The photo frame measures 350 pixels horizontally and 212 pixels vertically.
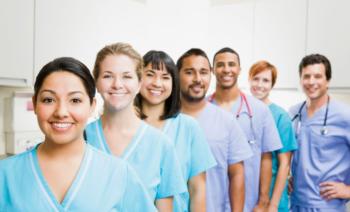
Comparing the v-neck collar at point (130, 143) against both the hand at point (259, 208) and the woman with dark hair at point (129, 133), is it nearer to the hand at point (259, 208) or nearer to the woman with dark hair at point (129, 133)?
the woman with dark hair at point (129, 133)

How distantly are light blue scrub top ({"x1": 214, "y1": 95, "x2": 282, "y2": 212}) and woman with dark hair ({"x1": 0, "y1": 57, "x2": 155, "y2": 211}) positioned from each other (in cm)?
101

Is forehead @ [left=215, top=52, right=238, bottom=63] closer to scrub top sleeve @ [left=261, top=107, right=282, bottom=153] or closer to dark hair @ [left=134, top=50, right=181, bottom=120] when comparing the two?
scrub top sleeve @ [left=261, top=107, right=282, bottom=153]

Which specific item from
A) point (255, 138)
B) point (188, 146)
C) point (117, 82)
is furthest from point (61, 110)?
point (255, 138)

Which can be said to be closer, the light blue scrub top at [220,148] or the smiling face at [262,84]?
the light blue scrub top at [220,148]

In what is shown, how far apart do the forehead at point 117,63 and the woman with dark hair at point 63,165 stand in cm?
18

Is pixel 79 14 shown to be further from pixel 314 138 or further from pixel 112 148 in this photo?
pixel 314 138

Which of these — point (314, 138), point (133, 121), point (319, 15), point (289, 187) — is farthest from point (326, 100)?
point (133, 121)

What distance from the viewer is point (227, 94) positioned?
196 centimetres

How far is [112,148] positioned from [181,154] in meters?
0.30

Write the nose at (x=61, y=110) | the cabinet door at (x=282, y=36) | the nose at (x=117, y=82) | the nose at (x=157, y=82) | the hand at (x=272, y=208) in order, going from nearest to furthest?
the nose at (x=61, y=110) < the nose at (x=117, y=82) < the nose at (x=157, y=82) < the hand at (x=272, y=208) < the cabinet door at (x=282, y=36)

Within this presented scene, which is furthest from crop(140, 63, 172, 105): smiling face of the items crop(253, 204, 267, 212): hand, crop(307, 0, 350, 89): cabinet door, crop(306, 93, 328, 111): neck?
crop(307, 0, 350, 89): cabinet door

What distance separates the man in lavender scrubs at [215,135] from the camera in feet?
5.33

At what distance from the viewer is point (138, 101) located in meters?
1.48

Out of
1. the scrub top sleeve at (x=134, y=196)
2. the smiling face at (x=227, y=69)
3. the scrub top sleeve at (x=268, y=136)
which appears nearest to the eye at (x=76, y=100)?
the scrub top sleeve at (x=134, y=196)
